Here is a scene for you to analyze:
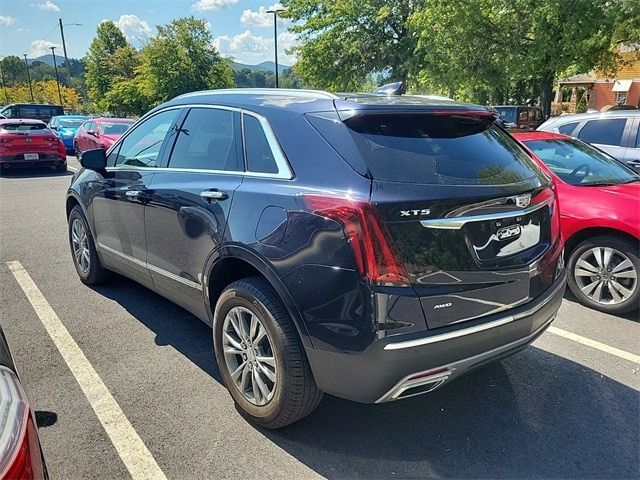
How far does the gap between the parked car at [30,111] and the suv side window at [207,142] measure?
2449 cm

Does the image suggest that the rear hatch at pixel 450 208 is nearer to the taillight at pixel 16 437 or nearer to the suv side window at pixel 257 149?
the suv side window at pixel 257 149

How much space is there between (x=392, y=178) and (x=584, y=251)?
9.76 ft

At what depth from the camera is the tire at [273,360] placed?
2477 mm

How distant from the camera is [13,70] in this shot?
319ft

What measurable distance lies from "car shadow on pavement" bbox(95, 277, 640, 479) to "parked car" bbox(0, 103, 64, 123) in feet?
83.3

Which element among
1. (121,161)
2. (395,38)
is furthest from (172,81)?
(121,161)

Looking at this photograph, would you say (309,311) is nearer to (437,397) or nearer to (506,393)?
(437,397)

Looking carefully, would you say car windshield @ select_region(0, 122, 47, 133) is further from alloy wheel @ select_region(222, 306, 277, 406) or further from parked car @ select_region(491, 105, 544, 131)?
parked car @ select_region(491, 105, 544, 131)

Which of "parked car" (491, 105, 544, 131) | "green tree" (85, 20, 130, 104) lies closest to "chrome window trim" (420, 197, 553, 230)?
"parked car" (491, 105, 544, 131)

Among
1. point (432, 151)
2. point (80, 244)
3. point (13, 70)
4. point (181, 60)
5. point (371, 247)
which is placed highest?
point (13, 70)

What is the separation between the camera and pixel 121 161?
4.19 m

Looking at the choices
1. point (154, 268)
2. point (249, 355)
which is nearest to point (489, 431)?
point (249, 355)

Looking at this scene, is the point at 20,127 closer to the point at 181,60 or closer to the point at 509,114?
the point at 509,114

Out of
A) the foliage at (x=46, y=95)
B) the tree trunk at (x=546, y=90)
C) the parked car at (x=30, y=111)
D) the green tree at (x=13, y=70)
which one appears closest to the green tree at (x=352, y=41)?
the tree trunk at (x=546, y=90)
